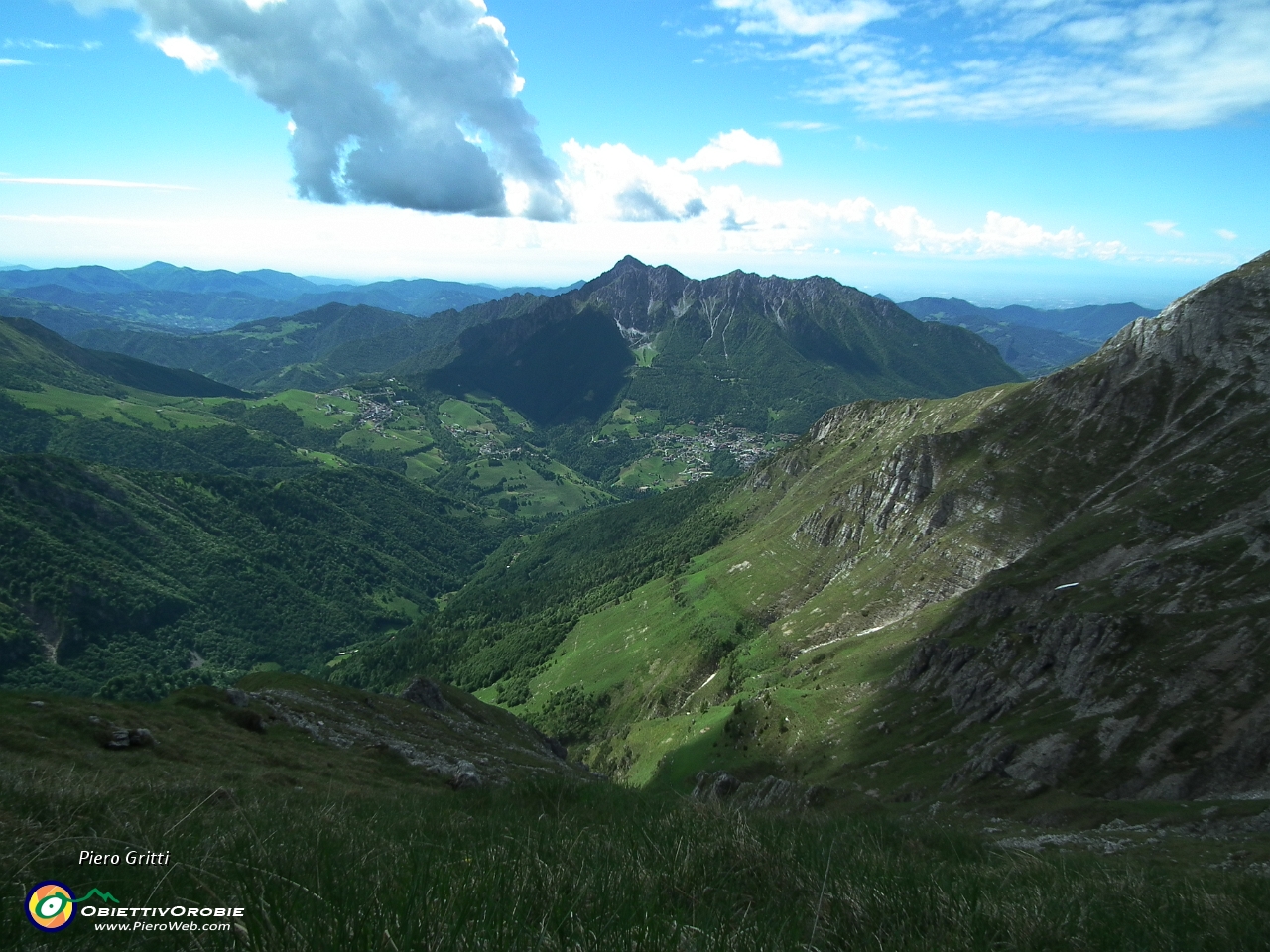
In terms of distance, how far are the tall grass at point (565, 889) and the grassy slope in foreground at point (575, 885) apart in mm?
26

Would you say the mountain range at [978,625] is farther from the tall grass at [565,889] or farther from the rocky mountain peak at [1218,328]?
the tall grass at [565,889]

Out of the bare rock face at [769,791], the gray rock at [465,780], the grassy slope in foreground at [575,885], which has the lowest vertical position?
the bare rock face at [769,791]

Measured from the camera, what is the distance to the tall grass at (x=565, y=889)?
4.54 m

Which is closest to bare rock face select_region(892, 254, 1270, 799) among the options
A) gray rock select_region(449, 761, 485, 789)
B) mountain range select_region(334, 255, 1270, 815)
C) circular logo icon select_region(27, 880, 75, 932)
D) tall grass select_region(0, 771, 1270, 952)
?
mountain range select_region(334, 255, 1270, 815)

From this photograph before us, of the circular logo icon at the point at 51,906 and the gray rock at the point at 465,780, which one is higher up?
the circular logo icon at the point at 51,906

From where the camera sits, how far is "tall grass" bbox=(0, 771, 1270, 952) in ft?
14.9

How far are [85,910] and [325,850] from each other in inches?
86.7

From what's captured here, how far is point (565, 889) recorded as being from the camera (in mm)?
5965

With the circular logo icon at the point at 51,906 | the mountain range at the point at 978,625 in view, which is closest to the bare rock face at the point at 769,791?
the mountain range at the point at 978,625

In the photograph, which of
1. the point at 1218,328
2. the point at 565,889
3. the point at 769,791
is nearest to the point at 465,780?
the point at 565,889

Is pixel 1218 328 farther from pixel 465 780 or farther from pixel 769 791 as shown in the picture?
pixel 465 780

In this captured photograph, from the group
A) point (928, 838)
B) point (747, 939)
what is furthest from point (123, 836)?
point (928, 838)

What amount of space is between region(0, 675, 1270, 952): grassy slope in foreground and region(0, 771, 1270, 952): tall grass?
0.03 meters

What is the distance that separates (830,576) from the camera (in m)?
145
